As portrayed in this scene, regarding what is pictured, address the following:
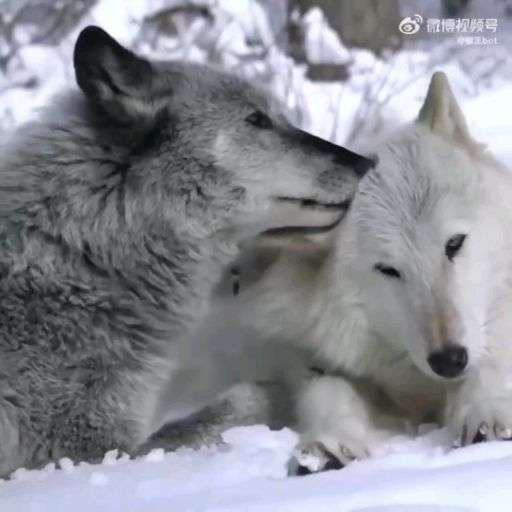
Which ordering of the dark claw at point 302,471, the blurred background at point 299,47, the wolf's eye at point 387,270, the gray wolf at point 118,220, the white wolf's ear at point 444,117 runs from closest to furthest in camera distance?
the dark claw at point 302,471 → the gray wolf at point 118,220 → the wolf's eye at point 387,270 → the white wolf's ear at point 444,117 → the blurred background at point 299,47

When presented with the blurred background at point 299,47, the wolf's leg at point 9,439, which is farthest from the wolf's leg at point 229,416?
the blurred background at point 299,47

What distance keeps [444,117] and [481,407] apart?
1.01 metres

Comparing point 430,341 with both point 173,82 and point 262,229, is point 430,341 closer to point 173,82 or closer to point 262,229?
point 262,229

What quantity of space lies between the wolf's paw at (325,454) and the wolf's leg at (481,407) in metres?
0.25

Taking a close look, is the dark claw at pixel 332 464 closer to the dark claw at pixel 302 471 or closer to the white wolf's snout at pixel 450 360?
the dark claw at pixel 302 471

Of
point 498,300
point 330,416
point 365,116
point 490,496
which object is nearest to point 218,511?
point 490,496

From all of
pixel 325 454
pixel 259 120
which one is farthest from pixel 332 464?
pixel 259 120

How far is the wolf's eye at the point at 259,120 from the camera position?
311 centimetres

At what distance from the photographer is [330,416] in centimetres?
297

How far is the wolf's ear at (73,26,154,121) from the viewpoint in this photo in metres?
2.86

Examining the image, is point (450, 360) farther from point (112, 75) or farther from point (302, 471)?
point (112, 75)

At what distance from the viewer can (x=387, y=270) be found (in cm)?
305

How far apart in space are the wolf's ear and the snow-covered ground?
92 centimetres

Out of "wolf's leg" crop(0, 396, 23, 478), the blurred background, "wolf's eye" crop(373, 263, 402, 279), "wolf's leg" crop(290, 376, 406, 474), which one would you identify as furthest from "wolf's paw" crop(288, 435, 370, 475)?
the blurred background
